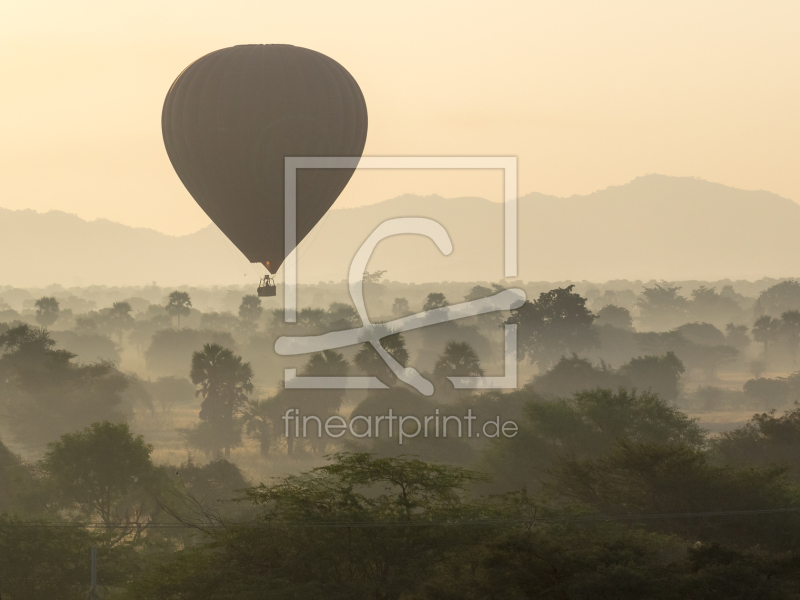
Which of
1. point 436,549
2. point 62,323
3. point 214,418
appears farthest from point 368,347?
point 62,323

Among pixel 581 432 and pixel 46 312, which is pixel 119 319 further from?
pixel 581 432

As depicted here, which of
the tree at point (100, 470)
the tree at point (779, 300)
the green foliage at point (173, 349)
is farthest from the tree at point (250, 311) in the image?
the tree at point (100, 470)

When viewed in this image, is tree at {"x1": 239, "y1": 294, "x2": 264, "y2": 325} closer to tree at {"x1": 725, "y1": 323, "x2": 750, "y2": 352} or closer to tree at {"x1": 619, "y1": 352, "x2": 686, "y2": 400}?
tree at {"x1": 725, "y1": 323, "x2": 750, "y2": 352}

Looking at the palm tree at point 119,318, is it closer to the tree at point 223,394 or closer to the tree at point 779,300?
the tree at point 223,394

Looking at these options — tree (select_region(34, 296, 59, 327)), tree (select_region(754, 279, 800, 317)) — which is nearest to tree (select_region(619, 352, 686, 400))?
tree (select_region(34, 296, 59, 327))

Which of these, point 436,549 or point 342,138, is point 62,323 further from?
point 436,549

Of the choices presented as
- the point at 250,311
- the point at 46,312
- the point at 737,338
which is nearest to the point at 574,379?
the point at 737,338

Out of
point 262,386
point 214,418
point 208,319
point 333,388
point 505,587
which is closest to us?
point 505,587
